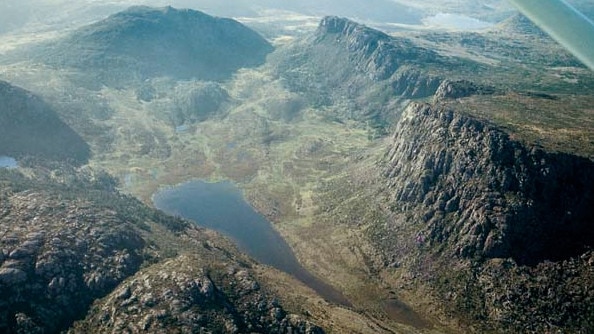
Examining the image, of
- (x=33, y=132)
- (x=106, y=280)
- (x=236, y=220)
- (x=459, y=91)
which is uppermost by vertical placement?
(x=459, y=91)

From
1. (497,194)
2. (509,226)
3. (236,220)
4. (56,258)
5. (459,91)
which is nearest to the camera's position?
(56,258)

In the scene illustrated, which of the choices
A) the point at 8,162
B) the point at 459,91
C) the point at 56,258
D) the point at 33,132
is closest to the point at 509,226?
the point at 459,91

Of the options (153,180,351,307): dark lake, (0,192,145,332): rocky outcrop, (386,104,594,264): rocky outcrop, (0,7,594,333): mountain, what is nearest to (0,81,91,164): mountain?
(0,7,594,333): mountain

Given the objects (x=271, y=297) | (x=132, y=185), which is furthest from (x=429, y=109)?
(x=132, y=185)

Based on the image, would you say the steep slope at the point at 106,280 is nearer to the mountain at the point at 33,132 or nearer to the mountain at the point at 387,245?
the mountain at the point at 387,245

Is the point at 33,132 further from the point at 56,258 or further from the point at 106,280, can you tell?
the point at 106,280

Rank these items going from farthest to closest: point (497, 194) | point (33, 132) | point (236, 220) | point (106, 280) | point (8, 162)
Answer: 1. point (33, 132)
2. point (8, 162)
3. point (236, 220)
4. point (497, 194)
5. point (106, 280)

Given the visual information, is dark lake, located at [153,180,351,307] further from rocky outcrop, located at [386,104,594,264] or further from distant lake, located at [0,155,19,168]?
distant lake, located at [0,155,19,168]
